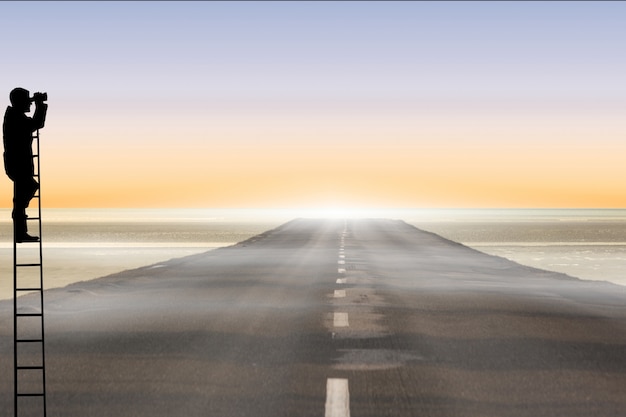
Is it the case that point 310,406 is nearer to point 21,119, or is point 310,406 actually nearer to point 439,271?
point 21,119

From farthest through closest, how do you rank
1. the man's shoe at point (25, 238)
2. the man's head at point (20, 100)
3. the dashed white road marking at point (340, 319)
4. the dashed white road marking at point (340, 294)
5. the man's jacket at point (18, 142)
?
the dashed white road marking at point (340, 294) → the dashed white road marking at point (340, 319) → the man's shoe at point (25, 238) → the man's head at point (20, 100) → the man's jacket at point (18, 142)

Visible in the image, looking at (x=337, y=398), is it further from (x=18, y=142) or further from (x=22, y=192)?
(x=18, y=142)

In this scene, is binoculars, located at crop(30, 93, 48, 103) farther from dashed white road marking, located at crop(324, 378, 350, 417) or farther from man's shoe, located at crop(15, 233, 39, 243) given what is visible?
dashed white road marking, located at crop(324, 378, 350, 417)

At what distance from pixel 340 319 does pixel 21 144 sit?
6.94 m

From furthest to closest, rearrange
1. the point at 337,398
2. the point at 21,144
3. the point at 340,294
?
the point at 340,294 < the point at 337,398 < the point at 21,144

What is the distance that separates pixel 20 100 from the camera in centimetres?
598

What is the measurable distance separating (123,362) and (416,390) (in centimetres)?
312

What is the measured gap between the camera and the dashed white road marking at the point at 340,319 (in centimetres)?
1152

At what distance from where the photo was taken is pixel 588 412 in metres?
6.57

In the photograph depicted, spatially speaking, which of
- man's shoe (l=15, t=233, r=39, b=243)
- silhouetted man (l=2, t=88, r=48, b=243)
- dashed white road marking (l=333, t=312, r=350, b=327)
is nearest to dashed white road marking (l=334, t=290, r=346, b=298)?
dashed white road marking (l=333, t=312, r=350, b=327)

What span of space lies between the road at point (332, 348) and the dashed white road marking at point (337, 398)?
3 cm

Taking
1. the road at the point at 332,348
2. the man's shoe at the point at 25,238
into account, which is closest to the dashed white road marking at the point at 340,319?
the road at the point at 332,348

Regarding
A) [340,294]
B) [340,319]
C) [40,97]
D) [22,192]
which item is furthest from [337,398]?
[340,294]

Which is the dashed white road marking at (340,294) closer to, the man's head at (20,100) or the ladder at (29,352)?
the ladder at (29,352)
